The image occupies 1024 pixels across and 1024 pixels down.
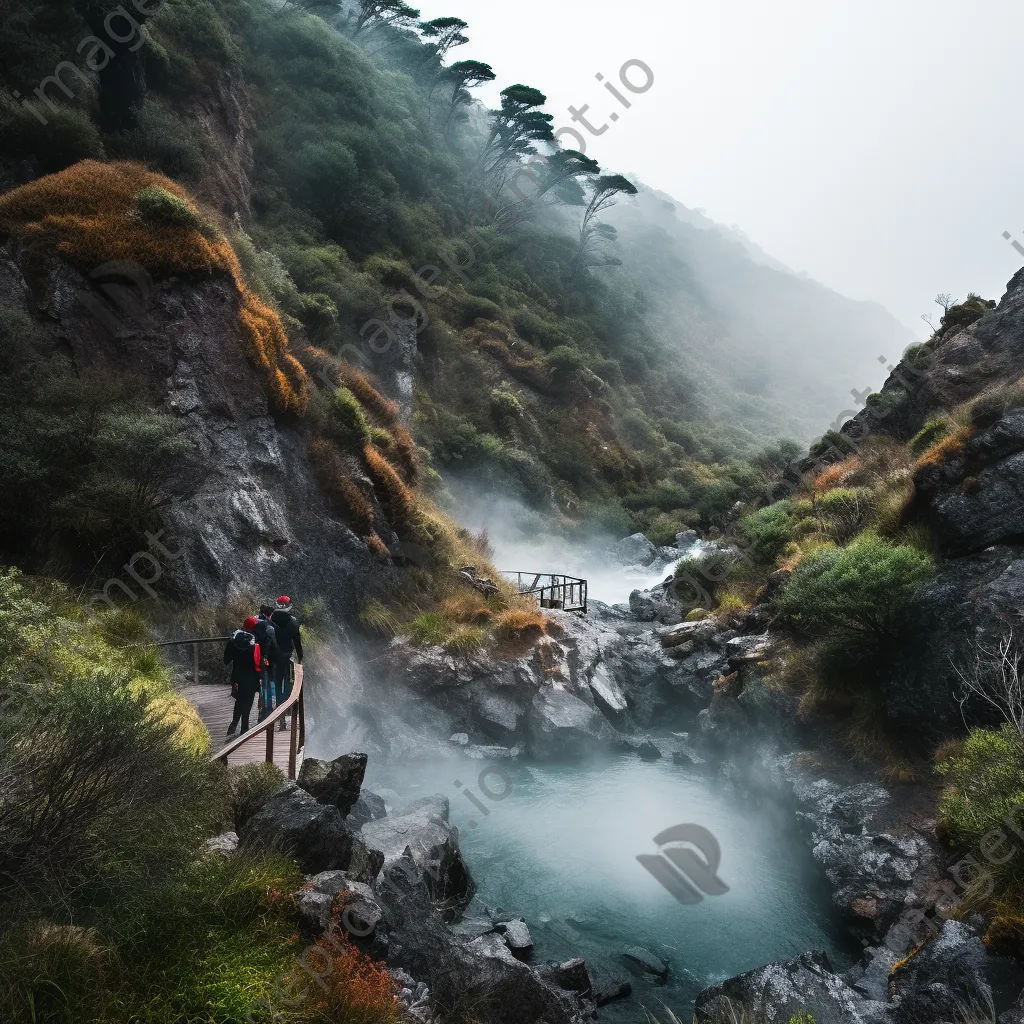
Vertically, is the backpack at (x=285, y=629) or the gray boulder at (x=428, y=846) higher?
the backpack at (x=285, y=629)

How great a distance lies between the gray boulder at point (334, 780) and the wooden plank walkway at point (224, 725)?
16.2 inches

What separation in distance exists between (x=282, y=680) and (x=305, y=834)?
13.3ft

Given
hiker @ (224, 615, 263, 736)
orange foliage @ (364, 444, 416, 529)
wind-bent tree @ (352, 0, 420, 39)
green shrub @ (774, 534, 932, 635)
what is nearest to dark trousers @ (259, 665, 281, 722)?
hiker @ (224, 615, 263, 736)

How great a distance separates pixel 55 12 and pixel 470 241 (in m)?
25.3

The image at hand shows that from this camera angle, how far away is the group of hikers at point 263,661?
28.2ft

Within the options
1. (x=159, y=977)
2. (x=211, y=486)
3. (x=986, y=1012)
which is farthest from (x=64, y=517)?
(x=986, y=1012)

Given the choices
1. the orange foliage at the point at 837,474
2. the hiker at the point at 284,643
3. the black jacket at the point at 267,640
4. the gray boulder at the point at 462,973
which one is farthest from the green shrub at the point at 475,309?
the gray boulder at the point at 462,973

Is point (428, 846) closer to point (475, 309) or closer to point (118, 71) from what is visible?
point (118, 71)

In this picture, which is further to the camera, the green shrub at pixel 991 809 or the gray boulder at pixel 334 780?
the gray boulder at pixel 334 780

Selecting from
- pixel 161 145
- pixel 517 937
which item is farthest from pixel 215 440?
pixel 161 145

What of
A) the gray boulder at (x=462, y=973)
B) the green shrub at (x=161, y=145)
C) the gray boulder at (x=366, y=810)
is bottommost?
the gray boulder at (x=366, y=810)

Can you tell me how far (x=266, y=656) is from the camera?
9492 millimetres

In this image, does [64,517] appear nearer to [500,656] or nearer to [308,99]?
[500,656]

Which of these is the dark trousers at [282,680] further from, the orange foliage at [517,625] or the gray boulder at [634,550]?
the gray boulder at [634,550]
